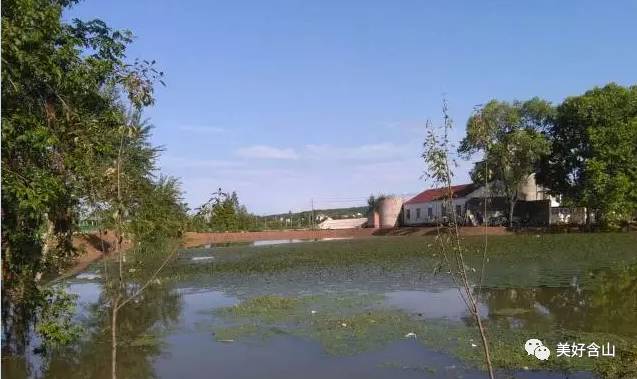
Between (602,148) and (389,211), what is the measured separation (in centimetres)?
2977

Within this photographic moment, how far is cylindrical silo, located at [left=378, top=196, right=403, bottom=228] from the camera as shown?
67875mm

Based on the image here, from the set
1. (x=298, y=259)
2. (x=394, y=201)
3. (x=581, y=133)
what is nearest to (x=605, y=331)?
(x=298, y=259)

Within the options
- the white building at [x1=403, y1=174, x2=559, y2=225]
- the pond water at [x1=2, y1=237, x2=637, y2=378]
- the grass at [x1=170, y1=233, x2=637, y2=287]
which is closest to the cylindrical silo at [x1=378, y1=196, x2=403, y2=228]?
the white building at [x1=403, y1=174, x2=559, y2=225]

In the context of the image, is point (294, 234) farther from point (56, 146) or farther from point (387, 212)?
point (56, 146)

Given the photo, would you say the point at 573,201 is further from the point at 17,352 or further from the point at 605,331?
the point at 17,352

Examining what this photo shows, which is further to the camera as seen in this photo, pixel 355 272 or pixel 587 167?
pixel 587 167

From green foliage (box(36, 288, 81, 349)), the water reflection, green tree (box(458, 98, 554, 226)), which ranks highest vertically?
green tree (box(458, 98, 554, 226))

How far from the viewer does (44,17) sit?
5.80m

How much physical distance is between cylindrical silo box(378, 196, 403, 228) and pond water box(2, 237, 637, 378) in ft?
157

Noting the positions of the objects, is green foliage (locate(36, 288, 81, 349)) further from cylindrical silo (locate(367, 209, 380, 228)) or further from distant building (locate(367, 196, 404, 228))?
distant building (locate(367, 196, 404, 228))

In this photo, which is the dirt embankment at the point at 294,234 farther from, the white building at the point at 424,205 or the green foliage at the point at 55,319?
the green foliage at the point at 55,319

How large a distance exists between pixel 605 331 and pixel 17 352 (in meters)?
9.86

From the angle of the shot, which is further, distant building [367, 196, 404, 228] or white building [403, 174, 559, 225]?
distant building [367, 196, 404, 228]

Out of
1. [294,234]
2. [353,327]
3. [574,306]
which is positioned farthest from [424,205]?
[353,327]
